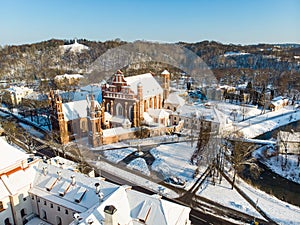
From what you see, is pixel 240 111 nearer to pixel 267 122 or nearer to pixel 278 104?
pixel 267 122

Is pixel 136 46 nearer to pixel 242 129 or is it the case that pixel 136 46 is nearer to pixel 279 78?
pixel 242 129

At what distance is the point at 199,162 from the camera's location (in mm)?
11945

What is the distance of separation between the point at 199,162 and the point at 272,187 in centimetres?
351

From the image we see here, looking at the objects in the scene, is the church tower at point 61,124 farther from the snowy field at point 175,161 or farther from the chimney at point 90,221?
the chimney at point 90,221

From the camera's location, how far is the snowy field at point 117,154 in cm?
1268

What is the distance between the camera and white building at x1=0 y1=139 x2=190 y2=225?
624cm

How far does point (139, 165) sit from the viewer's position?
39.4 ft

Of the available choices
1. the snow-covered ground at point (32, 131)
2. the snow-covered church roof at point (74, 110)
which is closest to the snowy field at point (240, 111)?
the snow-covered church roof at point (74, 110)

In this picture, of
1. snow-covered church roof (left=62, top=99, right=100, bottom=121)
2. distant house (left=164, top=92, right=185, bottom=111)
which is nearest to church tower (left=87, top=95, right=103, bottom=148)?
snow-covered church roof (left=62, top=99, right=100, bottom=121)

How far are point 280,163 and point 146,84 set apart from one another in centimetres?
906

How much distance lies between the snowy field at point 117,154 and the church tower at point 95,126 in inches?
38.4

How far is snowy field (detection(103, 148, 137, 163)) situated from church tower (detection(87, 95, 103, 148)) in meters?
0.97

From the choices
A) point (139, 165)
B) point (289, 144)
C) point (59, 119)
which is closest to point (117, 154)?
point (139, 165)

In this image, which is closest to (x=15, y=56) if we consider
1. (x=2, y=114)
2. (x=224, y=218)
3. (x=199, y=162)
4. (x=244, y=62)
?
(x=2, y=114)
